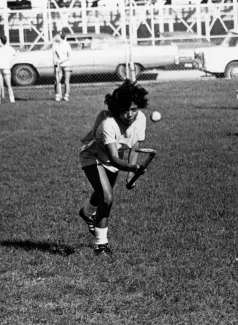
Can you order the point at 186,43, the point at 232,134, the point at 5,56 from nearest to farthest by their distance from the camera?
1. the point at 232,134
2. the point at 5,56
3. the point at 186,43

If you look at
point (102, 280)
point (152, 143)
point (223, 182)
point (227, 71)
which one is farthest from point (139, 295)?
point (227, 71)

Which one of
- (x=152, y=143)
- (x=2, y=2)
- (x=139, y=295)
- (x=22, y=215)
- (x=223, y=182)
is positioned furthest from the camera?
(x=2, y=2)

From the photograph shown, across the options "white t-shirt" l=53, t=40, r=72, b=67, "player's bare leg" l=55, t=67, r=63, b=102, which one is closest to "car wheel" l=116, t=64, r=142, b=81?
"white t-shirt" l=53, t=40, r=72, b=67

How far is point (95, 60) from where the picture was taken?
27.5 metres

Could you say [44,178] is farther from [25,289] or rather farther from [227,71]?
[227,71]

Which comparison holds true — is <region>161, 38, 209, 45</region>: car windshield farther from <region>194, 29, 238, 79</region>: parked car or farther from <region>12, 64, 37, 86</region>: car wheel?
<region>12, 64, 37, 86</region>: car wheel

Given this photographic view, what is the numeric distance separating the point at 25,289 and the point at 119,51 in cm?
2152

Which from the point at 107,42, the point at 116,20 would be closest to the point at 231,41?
the point at 107,42

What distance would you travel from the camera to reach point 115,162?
6.65 meters

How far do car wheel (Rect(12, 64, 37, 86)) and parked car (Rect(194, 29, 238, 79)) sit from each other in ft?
16.7

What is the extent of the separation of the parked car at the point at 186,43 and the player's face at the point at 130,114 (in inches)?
845

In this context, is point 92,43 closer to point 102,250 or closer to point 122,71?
point 122,71

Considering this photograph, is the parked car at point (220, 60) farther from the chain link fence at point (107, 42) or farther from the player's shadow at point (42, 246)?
the player's shadow at point (42, 246)

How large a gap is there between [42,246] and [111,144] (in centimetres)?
139
